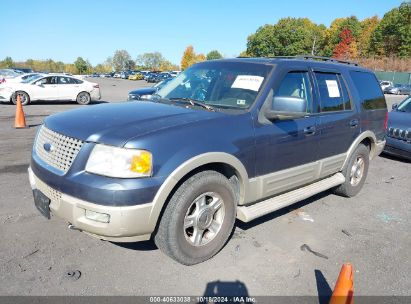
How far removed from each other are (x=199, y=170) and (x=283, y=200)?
1.28 metres

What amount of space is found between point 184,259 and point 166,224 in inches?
16.8

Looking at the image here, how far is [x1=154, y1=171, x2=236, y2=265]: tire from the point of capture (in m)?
3.02

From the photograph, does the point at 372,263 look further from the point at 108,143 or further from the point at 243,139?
the point at 108,143

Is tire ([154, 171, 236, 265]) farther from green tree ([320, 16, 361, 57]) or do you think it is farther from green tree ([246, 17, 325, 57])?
green tree ([320, 16, 361, 57])

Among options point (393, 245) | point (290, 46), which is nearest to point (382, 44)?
point (290, 46)

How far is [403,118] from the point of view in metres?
7.71

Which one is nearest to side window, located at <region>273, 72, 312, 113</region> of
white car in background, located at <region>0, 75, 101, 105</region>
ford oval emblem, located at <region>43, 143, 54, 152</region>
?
ford oval emblem, located at <region>43, 143, 54, 152</region>

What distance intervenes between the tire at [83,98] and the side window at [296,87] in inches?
582

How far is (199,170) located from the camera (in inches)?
127

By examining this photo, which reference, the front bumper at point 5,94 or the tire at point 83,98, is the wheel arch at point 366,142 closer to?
the tire at point 83,98

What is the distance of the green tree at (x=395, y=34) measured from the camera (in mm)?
73250

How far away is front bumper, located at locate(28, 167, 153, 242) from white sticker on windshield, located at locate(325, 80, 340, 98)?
2970 millimetres

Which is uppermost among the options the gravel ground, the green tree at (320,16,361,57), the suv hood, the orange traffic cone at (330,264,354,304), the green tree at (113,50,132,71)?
the green tree at (320,16,361,57)

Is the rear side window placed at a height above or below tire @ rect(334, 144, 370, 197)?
above
